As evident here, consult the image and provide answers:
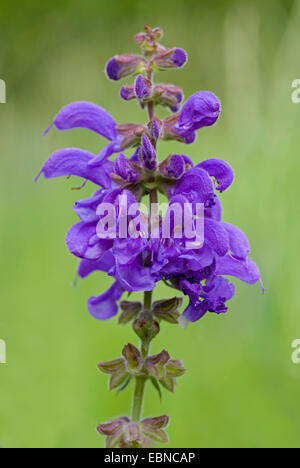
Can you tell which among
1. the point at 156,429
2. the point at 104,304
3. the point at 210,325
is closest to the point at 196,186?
the point at 104,304

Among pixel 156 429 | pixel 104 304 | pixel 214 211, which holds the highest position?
pixel 214 211

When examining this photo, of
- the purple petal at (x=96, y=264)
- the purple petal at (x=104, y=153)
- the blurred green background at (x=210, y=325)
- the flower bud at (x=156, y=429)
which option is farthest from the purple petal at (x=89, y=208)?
the blurred green background at (x=210, y=325)

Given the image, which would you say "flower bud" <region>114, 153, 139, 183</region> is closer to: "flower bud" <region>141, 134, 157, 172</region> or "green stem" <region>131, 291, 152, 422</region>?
"flower bud" <region>141, 134, 157, 172</region>

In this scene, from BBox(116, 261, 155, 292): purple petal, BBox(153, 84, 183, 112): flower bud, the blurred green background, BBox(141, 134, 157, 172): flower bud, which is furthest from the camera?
the blurred green background

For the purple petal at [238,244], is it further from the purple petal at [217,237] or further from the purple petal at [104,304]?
the purple petal at [104,304]

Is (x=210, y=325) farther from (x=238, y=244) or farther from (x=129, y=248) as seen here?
(x=129, y=248)

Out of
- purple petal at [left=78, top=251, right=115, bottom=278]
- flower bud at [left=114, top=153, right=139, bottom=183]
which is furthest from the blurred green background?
flower bud at [left=114, top=153, right=139, bottom=183]
